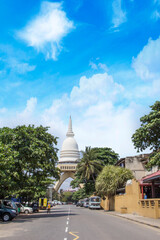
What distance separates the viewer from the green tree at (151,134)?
58.7ft

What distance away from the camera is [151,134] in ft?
61.4

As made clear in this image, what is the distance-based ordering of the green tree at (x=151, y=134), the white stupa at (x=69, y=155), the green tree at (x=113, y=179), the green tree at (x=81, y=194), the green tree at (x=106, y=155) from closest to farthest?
the green tree at (x=151, y=134)
the green tree at (x=113, y=179)
the green tree at (x=106, y=155)
the green tree at (x=81, y=194)
the white stupa at (x=69, y=155)

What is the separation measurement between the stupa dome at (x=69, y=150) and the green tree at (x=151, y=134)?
101 meters

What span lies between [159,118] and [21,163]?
14527 mm

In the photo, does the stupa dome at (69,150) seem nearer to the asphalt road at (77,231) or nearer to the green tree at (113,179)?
the green tree at (113,179)

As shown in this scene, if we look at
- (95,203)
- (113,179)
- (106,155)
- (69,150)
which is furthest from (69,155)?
(113,179)

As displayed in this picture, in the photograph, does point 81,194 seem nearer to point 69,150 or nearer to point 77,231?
point 69,150

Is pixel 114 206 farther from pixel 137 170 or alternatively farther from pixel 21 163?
pixel 21 163

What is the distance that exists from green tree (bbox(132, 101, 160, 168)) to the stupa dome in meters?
101

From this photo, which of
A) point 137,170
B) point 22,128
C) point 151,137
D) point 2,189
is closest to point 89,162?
point 137,170

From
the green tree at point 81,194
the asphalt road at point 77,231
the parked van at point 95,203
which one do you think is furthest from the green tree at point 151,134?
the green tree at point 81,194

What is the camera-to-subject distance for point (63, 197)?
566 feet

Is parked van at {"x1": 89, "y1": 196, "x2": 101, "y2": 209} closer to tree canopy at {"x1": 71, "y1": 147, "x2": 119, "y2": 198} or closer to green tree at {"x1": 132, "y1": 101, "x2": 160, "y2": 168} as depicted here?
tree canopy at {"x1": 71, "y1": 147, "x2": 119, "y2": 198}

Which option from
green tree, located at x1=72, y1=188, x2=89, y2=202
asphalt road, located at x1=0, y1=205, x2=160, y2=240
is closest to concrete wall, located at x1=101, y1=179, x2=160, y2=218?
asphalt road, located at x1=0, y1=205, x2=160, y2=240
